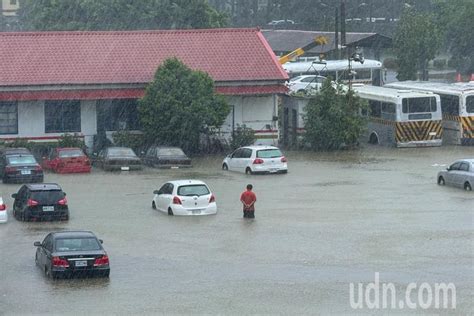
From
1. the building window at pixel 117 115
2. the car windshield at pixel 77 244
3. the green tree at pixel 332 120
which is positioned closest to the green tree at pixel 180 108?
the building window at pixel 117 115

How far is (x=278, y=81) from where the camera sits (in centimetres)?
5669

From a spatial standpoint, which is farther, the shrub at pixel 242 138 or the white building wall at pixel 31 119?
the shrub at pixel 242 138

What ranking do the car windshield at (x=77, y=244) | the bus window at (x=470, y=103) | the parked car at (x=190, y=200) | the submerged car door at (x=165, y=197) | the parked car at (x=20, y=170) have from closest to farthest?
the car windshield at (x=77, y=244), the parked car at (x=190, y=200), the submerged car door at (x=165, y=197), the parked car at (x=20, y=170), the bus window at (x=470, y=103)

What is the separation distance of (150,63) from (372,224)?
79.8ft

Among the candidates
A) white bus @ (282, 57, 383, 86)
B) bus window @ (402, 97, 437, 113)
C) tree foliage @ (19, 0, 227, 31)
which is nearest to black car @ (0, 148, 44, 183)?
bus window @ (402, 97, 437, 113)

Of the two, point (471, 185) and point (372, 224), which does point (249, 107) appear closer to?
point (471, 185)

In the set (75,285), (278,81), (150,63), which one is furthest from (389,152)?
(75,285)

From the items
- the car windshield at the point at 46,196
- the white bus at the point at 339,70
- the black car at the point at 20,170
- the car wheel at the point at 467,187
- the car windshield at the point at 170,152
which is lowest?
the car wheel at the point at 467,187

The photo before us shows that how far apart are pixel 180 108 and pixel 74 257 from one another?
26.4 metres

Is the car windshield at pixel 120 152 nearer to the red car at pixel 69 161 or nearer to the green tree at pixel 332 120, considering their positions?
the red car at pixel 69 161

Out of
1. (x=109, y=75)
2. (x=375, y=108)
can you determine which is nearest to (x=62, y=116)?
(x=109, y=75)

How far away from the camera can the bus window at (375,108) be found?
2276 inches

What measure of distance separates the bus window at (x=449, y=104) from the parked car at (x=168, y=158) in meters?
13.8
